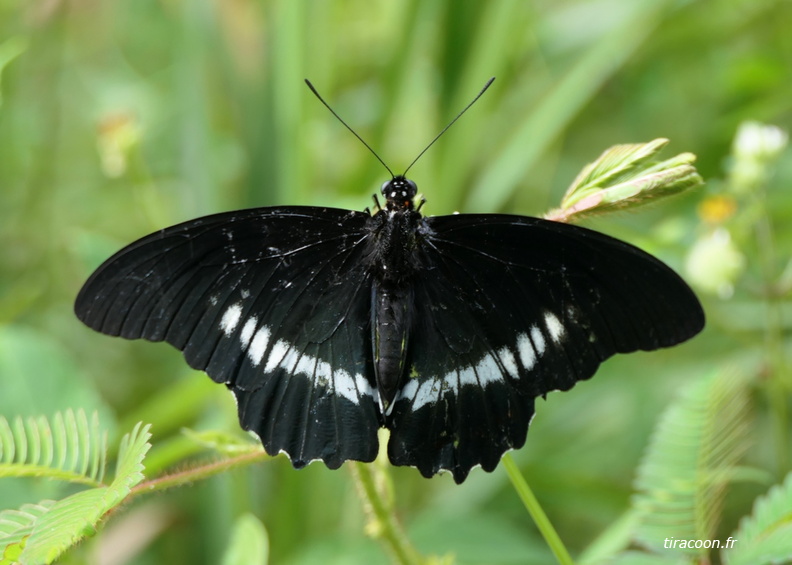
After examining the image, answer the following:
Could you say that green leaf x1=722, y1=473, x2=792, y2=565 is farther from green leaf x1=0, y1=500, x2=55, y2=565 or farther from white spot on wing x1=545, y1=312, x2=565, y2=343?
green leaf x1=0, y1=500, x2=55, y2=565

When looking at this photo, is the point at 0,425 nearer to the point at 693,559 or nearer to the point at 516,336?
the point at 516,336

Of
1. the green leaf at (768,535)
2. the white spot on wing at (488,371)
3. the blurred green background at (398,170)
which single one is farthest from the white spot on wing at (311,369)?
the green leaf at (768,535)

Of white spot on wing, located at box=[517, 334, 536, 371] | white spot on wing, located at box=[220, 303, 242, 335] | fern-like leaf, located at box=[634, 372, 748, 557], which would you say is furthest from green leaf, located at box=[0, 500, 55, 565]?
fern-like leaf, located at box=[634, 372, 748, 557]

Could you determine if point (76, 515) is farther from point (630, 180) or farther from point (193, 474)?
point (630, 180)

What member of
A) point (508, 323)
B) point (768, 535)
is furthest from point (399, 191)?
point (768, 535)

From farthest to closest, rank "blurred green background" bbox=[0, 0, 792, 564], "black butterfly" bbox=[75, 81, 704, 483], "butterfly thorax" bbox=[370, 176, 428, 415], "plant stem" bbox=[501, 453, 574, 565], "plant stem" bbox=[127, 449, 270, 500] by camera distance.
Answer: "blurred green background" bbox=[0, 0, 792, 564] → "butterfly thorax" bbox=[370, 176, 428, 415] → "black butterfly" bbox=[75, 81, 704, 483] → "plant stem" bbox=[501, 453, 574, 565] → "plant stem" bbox=[127, 449, 270, 500]

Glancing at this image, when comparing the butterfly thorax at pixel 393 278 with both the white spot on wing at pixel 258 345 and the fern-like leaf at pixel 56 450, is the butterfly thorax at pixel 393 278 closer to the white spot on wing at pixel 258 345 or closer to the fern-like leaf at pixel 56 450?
the white spot on wing at pixel 258 345

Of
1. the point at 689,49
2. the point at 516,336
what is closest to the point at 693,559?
the point at 516,336
